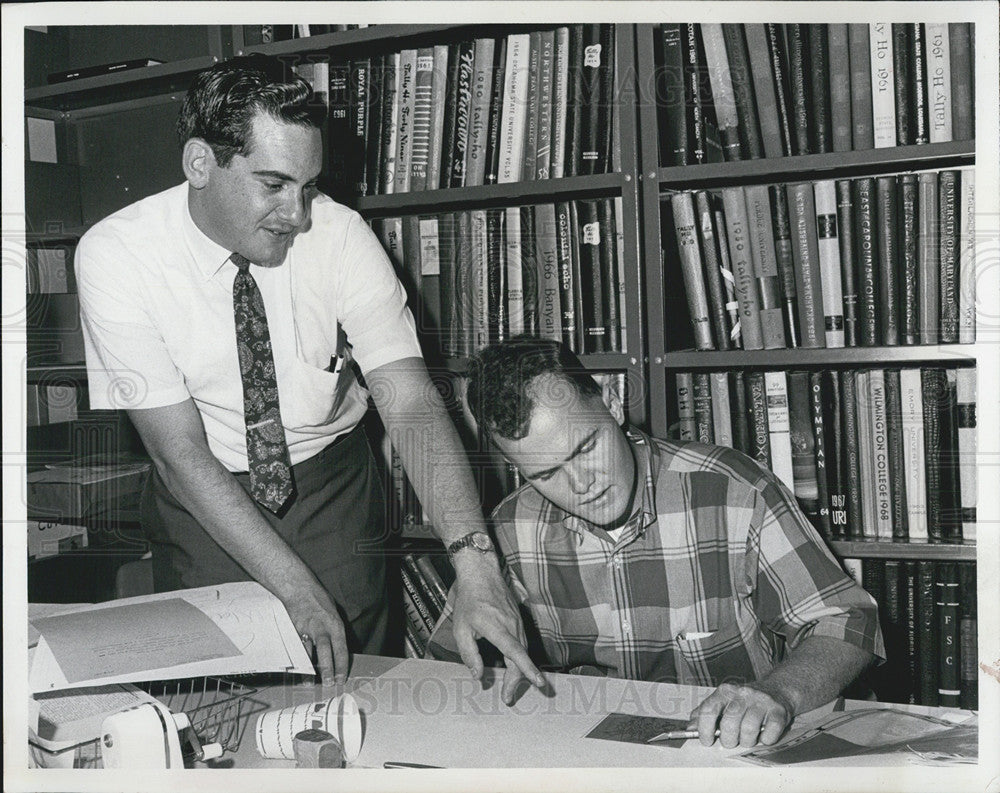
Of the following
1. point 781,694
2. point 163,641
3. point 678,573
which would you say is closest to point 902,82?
point 678,573

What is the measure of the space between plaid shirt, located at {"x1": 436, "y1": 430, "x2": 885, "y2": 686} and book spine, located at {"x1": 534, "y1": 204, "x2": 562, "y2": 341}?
0.80ft

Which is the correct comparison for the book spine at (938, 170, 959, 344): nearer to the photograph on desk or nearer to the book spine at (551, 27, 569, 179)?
the photograph on desk

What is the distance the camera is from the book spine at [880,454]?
1.33m

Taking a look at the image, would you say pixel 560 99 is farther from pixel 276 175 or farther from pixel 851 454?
pixel 851 454

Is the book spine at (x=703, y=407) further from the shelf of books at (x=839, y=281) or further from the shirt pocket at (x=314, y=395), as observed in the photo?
the shirt pocket at (x=314, y=395)

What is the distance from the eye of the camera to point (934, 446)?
50.8 inches

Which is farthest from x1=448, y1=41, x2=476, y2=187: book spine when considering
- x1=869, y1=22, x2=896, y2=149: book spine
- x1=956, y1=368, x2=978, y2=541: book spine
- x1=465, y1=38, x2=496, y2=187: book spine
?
x1=956, y1=368, x2=978, y2=541: book spine

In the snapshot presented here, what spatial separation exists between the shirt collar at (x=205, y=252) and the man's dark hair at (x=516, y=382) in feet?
1.44

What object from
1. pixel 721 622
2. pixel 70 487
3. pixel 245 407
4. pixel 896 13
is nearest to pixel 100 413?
pixel 70 487

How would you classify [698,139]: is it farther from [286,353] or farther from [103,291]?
[103,291]

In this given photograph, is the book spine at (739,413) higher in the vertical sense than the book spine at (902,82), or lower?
lower

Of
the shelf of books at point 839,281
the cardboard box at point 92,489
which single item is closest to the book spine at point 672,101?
the shelf of books at point 839,281

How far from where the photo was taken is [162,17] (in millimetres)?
1193

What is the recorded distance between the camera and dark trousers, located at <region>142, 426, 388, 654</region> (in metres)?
1.37
